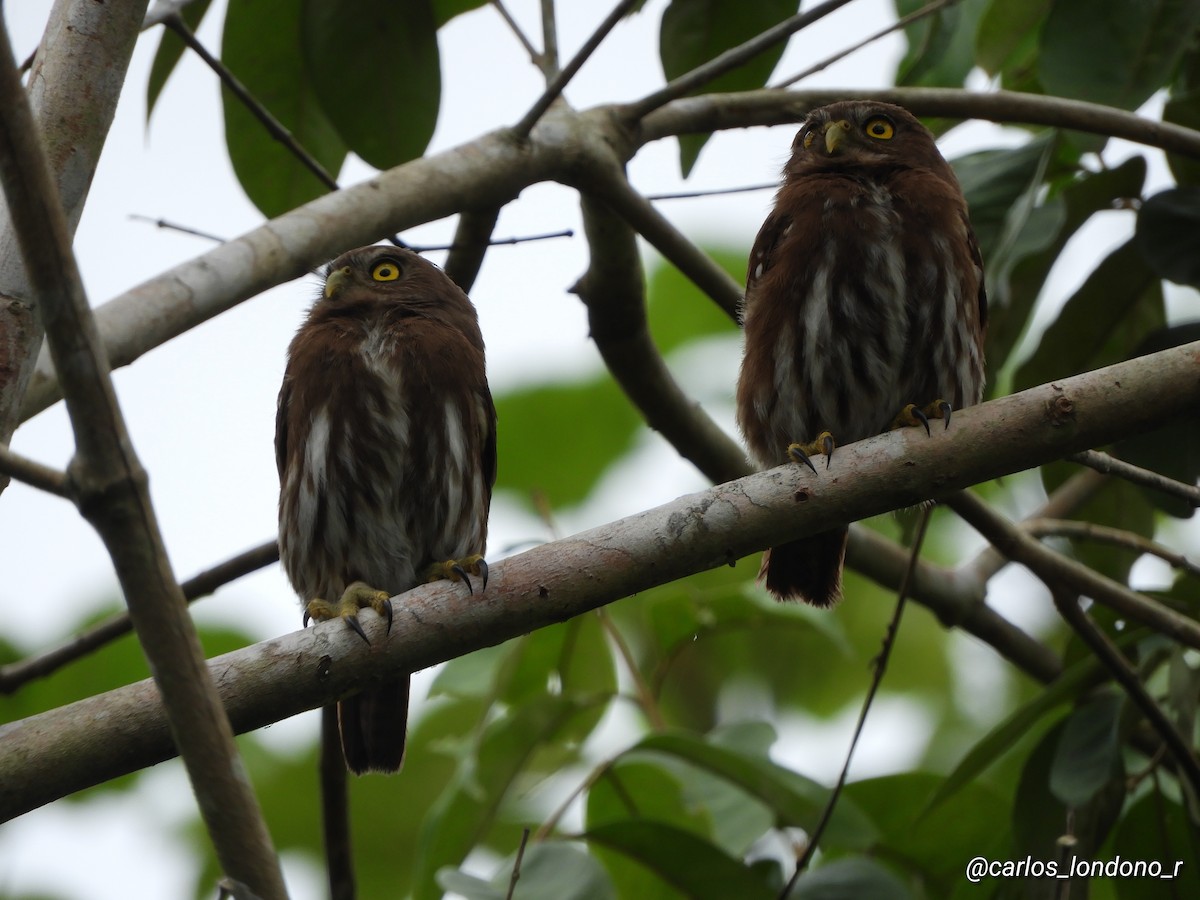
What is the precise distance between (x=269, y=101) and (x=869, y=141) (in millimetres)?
2348

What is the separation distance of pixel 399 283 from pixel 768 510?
2412 mm

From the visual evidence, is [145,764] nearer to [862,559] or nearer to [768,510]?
[768,510]

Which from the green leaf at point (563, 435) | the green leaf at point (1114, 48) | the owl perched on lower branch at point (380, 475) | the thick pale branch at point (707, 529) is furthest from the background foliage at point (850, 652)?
the green leaf at point (563, 435)

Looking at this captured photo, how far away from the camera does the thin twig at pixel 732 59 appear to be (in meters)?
3.98

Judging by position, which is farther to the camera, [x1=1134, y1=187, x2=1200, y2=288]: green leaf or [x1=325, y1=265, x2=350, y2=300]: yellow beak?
[x1=325, y1=265, x2=350, y2=300]: yellow beak

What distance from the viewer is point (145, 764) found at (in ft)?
9.40

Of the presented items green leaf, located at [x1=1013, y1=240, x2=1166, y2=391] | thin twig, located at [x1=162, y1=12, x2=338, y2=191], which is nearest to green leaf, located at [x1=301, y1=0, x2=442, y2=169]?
thin twig, located at [x1=162, y1=12, x2=338, y2=191]

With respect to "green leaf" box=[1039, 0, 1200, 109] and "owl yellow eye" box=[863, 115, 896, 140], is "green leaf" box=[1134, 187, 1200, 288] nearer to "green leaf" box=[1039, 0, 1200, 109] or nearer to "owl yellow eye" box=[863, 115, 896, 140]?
"green leaf" box=[1039, 0, 1200, 109]

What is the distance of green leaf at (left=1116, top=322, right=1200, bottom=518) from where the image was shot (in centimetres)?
438

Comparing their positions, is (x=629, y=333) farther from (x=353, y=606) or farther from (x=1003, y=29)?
A: (x=1003, y=29)

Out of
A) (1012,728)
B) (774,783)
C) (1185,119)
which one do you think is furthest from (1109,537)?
(1185,119)

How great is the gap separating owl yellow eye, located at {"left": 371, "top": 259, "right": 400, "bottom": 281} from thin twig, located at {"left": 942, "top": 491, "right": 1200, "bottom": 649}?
2318 mm

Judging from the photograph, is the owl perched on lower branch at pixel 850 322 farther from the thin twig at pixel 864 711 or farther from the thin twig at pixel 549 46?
the thin twig at pixel 549 46

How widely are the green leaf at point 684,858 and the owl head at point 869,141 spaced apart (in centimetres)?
249
